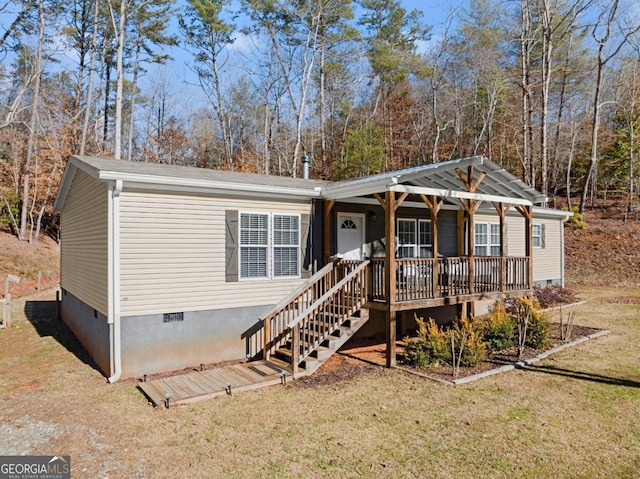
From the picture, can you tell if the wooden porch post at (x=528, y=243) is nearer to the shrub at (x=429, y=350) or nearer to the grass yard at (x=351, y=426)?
the grass yard at (x=351, y=426)

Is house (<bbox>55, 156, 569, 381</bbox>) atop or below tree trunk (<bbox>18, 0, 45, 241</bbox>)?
below

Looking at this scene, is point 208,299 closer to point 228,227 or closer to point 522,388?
point 228,227

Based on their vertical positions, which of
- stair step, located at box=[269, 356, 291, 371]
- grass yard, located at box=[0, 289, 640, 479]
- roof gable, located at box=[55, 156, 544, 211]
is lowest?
grass yard, located at box=[0, 289, 640, 479]

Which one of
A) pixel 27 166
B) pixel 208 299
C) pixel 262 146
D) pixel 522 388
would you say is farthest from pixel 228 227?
pixel 262 146

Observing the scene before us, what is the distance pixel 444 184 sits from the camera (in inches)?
429

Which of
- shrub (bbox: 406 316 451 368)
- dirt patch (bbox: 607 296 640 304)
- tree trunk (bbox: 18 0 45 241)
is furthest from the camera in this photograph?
tree trunk (bbox: 18 0 45 241)

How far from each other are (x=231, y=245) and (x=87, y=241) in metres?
3.45

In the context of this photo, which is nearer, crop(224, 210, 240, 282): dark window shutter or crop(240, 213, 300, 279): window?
crop(224, 210, 240, 282): dark window shutter

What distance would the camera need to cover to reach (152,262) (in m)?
7.70

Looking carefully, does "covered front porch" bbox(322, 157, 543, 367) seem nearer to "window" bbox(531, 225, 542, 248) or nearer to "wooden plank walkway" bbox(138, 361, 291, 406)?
"wooden plank walkway" bbox(138, 361, 291, 406)

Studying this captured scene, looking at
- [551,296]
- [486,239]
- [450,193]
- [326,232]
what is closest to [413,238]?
[450,193]

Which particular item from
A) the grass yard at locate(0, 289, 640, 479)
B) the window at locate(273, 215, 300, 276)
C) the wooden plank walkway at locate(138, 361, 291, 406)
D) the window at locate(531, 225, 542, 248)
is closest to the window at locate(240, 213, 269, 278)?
the window at locate(273, 215, 300, 276)

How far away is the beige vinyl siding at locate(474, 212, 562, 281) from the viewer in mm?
15570

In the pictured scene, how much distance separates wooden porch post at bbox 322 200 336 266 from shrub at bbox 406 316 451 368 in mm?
2730
